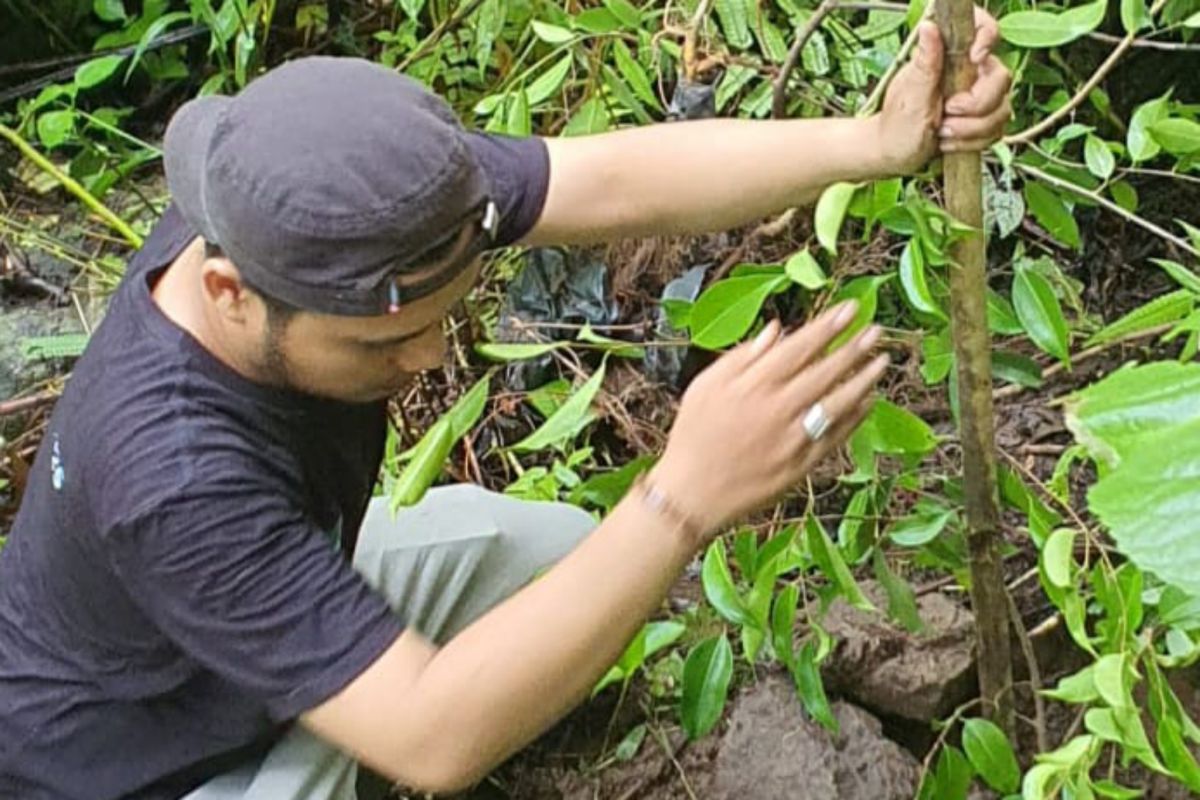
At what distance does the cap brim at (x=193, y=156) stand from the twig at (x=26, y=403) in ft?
3.31

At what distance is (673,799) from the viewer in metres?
1.55

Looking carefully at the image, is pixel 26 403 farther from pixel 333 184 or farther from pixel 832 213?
pixel 832 213

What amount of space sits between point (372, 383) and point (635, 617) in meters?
0.25

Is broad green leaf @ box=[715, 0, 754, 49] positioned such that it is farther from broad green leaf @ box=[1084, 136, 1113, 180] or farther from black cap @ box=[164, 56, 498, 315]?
black cap @ box=[164, 56, 498, 315]

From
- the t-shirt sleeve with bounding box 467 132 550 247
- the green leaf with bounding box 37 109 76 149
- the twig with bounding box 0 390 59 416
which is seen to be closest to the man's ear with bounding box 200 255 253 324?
the t-shirt sleeve with bounding box 467 132 550 247

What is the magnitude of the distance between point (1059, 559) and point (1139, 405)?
547 millimetres

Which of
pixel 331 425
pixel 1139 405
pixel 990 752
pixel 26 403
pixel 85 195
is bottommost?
pixel 26 403

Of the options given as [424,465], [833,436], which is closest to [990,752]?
[833,436]

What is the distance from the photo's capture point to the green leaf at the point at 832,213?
974 millimetres

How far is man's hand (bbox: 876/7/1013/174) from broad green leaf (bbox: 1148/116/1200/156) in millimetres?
220

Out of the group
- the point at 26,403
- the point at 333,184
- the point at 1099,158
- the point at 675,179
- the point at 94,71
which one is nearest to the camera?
the point at 333,184

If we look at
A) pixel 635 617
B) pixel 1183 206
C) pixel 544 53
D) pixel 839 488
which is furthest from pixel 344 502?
A: pixel 1183 206

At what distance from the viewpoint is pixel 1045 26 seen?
44.3 inches

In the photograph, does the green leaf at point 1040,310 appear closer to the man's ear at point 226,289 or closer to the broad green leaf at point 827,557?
the broad green leaf at point 827,557
